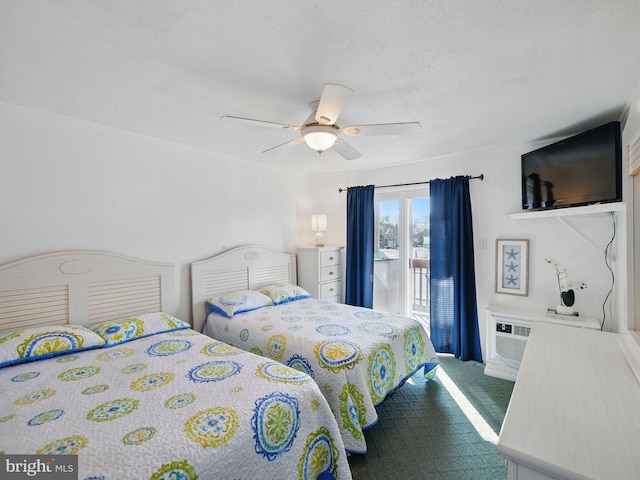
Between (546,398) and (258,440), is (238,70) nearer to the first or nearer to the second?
(258,440)

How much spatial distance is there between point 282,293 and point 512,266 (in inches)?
99.1

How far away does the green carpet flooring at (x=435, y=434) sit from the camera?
5.98 ft

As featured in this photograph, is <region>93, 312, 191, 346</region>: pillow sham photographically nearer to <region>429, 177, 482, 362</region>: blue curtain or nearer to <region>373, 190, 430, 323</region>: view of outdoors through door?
<region>373, 190, 430, 323</region>: view of outdoors through door

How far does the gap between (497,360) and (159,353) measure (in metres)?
3.07

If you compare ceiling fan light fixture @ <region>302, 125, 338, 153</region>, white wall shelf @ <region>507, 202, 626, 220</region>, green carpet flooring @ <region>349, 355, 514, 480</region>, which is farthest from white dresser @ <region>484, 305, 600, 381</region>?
ceiling fan light fixture @ <region>302, 125, 338, 153</region>

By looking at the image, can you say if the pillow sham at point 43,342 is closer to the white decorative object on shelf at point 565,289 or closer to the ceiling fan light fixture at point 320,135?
the ceiling fan light fixture at point 320,135

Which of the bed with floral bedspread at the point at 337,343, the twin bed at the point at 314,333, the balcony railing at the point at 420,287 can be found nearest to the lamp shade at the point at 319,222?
the twin bed at the point at 314,333

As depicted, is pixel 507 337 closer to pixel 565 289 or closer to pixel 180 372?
pixel 565 289

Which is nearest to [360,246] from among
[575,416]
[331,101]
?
[331,101]

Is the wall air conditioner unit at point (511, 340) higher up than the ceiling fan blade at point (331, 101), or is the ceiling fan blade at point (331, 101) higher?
the ceiling fan blade at point (331, 101)

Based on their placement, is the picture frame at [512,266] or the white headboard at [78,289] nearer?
the white headboard at [78,289]

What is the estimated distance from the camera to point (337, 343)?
7.18 ft

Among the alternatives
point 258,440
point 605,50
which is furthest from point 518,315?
point 258,440

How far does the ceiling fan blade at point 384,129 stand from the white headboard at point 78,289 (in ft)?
7.16
